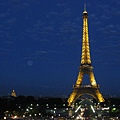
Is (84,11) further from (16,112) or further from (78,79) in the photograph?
(16,112)

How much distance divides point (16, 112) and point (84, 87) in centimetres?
2239

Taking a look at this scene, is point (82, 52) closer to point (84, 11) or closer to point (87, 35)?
point (87, 35)

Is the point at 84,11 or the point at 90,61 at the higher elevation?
the point at 84,11

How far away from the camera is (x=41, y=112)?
185 feet

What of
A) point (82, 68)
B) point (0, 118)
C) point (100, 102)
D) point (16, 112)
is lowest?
point (0, 118)

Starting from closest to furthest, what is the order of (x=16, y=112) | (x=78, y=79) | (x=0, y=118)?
1. (x=0, y=118)
2. (x=16, y=112)
3. (x=78, y=79)

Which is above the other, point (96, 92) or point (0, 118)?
point (96, 92)

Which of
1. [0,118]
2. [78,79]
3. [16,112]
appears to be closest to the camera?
[0,118]

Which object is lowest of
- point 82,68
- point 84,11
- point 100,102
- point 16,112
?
point 16,112

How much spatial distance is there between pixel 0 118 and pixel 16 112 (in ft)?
42.5

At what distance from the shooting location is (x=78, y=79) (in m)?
72.1

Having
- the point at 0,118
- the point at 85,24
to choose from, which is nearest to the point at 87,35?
the point at 85,24

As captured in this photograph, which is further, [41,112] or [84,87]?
[84,87]

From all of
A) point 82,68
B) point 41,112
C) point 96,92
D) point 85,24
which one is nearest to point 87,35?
point 85,24
